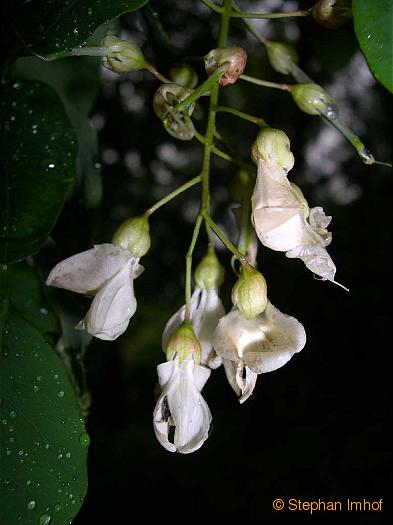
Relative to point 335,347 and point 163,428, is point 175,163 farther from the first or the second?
point 163,428

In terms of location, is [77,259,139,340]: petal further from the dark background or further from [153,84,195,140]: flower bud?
the dark background

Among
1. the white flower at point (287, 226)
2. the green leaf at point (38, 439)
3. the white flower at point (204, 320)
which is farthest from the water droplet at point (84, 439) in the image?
the white flower at point (287, 226)

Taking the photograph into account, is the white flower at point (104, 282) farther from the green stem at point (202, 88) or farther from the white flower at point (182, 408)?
the green stem at point (202, 88)

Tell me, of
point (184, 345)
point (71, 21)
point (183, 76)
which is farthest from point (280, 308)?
point (71, 21)

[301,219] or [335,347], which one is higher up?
[301,219]

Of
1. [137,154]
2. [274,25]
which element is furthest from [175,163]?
[274,25]

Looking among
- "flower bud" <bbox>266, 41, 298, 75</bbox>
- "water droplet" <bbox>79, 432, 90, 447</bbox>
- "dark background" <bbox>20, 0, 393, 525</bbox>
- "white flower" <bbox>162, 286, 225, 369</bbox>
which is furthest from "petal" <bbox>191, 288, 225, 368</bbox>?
"dark background" <bbox>20, 0, 393, 525</bbox>
